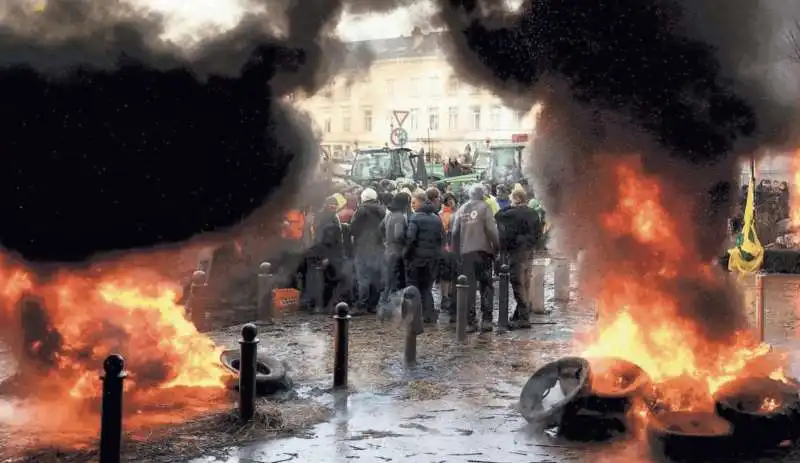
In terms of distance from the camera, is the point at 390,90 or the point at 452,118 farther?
the point at 452,118

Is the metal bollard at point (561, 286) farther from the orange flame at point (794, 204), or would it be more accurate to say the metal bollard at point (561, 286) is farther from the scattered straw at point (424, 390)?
the orange flame at point (794, 204)

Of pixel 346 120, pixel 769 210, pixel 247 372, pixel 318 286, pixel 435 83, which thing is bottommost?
pixel 247 372

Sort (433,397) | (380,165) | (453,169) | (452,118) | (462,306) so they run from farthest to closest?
(453,169)
(380,165)
(452,118)
(462,306)
(433,397)

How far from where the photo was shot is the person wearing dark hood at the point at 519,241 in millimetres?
12016

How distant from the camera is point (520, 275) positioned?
480 inches

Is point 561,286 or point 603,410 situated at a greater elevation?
point 561,286

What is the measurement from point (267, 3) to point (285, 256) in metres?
6.11

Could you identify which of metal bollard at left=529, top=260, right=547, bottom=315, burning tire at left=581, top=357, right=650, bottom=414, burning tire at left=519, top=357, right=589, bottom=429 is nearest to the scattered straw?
burning tire at left=519, top=357, right=589, bottom=429

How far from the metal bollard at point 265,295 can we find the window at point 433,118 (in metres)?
9.17

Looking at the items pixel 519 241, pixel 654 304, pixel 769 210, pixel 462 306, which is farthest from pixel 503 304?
pixel 769 210

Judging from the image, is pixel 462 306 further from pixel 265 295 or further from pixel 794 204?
pixel 794 204

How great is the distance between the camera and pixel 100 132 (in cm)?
746

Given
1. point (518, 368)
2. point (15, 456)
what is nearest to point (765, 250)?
point (518, 368)

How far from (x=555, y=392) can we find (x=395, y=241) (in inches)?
176
